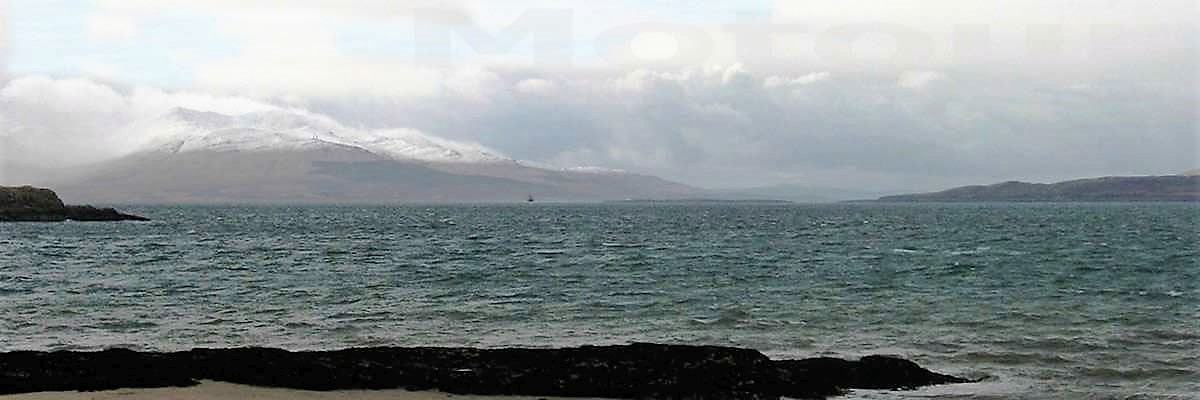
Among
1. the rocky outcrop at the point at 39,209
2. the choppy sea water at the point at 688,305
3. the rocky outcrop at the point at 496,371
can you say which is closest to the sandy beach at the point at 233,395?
the rocky outcrop at the point at 496,371

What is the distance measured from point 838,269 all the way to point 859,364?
32.6m

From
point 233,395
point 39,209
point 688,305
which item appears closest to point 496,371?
point 233,395

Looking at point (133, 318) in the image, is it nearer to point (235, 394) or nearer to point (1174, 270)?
point (235, 394)

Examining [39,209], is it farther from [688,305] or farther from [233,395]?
[233,395]

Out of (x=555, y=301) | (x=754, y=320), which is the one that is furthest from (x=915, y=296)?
(x=555, y=301)

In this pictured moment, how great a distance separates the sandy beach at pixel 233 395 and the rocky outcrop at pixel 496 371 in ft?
1.11

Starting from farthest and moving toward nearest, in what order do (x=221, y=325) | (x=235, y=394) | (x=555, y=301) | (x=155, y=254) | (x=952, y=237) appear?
(x=952, y=237) → (x=155, y=254) → (x=555, y=301) → (x=221, y=325) → (x=235, y=394)

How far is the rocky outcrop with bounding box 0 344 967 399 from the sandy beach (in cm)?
34

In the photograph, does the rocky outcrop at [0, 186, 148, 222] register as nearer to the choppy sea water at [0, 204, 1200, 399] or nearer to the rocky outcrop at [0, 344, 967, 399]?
the choppy sea water at [0, 204, 1200, 399]

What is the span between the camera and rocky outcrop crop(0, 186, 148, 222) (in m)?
154

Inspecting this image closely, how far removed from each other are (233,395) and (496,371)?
465 cm

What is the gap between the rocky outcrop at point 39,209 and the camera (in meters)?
154

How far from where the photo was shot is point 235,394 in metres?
19.3

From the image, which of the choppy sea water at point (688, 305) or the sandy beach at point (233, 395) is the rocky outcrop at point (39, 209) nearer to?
the choppy sea water at point (688, 305)
